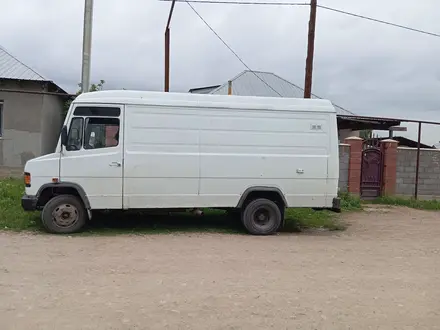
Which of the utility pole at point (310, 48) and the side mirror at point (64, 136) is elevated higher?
the utility pole at point (310, 48)

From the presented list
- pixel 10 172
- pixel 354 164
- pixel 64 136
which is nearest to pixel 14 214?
pixel 64 136

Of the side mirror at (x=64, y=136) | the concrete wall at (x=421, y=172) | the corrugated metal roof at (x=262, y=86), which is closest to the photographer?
the side mirror at (x=64, y=136)

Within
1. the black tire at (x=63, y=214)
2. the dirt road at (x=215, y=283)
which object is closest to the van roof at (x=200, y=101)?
the black tire at (x=63, y=214)

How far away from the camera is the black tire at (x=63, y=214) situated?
888 centimetres

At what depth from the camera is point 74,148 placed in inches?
349

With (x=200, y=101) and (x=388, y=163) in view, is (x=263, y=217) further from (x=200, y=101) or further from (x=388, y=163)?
(x=388, y=163)

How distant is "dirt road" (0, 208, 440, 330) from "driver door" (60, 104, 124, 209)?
0.89 meters

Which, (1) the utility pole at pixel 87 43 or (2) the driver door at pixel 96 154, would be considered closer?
(2) the driver door at pixel 96 154

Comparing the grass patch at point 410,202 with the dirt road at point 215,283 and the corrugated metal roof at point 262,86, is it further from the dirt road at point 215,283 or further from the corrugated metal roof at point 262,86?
the corrugated metal roof at point 262,86

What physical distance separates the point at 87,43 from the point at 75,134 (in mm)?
4392

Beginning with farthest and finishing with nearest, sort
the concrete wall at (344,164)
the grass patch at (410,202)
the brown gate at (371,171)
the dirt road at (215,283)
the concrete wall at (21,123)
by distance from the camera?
the concrete wall at (21,123), the brown gate at (371,171), the concrete wall at (344,164), the grass patch at (410,202), the dirt road at (215,283)

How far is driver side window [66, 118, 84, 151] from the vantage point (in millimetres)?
8867

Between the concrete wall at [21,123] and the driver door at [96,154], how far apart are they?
8852 mm

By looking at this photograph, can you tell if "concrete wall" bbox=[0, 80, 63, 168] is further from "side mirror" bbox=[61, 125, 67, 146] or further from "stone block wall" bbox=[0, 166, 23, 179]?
"side mirror" bbox=[61, 125, 67, 146]
